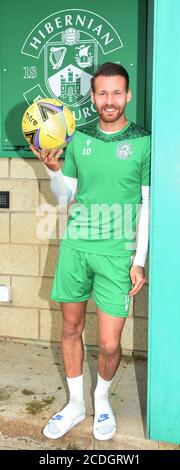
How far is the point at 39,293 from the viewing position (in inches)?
151

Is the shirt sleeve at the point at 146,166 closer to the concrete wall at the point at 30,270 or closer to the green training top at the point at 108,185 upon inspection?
the green training top at the point at 108,185

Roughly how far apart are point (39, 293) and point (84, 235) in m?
1.47

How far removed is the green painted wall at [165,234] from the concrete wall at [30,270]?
46.2 inches

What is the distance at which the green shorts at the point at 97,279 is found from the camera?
8.04 feet

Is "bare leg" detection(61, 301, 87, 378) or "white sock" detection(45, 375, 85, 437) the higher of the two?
"bare leg" detection(61, 301, 87, 378)

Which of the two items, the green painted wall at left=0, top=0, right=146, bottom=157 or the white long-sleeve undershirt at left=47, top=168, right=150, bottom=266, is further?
the green painted wall at left=0, top=0, right=146, bottom=157

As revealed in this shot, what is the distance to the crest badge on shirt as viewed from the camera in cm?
232

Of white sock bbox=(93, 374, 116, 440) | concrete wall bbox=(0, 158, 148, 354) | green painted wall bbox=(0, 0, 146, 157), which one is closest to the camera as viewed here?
white sock bbox=(93, 374, 116, 440)

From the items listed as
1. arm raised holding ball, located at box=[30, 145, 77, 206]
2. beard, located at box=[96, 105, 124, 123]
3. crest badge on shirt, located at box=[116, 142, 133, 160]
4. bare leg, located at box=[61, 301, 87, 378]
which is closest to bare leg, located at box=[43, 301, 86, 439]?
bare leg, located at box=[61, 301, 87, 378]

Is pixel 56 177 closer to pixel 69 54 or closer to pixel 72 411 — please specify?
pixel 72 411

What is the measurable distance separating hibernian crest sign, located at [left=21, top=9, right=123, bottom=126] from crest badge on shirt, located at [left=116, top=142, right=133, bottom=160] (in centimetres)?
121

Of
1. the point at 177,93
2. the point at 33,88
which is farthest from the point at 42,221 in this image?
the point at 177,93

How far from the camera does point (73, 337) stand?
266 cm

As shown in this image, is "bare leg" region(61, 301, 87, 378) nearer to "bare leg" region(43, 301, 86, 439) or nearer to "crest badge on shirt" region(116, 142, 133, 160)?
"bare leg" region(43, 301, 86, 439)
